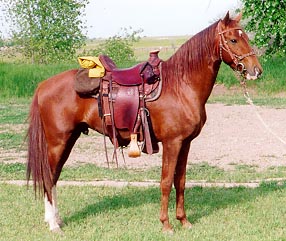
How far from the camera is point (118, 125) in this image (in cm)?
548

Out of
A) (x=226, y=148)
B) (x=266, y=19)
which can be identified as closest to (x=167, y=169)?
(x=226, y=148)

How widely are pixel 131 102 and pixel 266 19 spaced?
13.9 meters

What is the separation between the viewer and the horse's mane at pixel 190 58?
5309 millimetres

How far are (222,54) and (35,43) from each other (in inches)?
873

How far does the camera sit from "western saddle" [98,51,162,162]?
17.6 feet

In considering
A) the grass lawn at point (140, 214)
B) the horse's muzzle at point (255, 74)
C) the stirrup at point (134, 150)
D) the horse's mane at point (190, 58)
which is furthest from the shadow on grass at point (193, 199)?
the horse's muzzle at point (255, 74)

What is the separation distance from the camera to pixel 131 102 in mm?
5410

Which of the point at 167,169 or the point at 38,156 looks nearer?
the point at 167,169

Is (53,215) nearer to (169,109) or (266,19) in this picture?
(169,109)

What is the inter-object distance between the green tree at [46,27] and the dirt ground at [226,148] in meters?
14.5

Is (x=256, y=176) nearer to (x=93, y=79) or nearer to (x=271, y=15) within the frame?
(x=93, y=79)

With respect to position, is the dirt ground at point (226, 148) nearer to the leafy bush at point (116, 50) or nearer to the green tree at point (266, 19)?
the green tree at point (266, 19)

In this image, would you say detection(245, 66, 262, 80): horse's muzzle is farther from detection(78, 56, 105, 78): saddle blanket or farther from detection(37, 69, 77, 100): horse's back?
detection(37, 69, 77, 100): horse's back

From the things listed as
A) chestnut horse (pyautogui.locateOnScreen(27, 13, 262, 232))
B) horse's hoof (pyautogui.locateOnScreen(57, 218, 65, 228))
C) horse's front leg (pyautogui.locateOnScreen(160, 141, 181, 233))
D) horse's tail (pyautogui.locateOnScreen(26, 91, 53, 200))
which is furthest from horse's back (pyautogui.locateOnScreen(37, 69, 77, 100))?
horse's hoof (pyautogui.locateOnScreen(57, 218, 65, 228))
